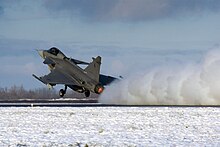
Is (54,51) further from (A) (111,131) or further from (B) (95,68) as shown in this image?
(A) (111,131)

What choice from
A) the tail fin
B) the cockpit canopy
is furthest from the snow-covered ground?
the cockpit canopy

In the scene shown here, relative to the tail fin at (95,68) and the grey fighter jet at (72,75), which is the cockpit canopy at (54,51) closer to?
the grey fighter jet at (72,75)

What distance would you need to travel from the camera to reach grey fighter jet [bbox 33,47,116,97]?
225 feet

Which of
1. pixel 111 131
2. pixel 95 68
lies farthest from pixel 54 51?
pixel 111 131

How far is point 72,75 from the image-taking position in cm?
7131

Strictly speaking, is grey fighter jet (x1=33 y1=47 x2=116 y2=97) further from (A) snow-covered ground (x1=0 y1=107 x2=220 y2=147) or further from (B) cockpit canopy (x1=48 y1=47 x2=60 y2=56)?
(A) snow-covered ground (x1=0 y1=107 x2=220 y2=147)

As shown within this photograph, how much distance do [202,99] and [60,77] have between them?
2565 cm

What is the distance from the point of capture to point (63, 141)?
19812 millimetres

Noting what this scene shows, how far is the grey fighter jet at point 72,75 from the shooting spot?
→ 225ft

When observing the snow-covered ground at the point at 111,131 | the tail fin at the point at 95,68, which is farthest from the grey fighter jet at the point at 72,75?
the snow-covered ground at the point at 111,131

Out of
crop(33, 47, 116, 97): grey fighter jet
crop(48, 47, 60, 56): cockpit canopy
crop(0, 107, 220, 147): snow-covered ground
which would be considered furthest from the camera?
crop(48, 47, 60, 56): cockpit canopy

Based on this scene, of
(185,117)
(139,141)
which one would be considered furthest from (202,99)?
(139,141)

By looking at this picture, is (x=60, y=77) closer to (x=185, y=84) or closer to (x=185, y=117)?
(x=185, y=84)

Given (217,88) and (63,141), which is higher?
(217,88)
